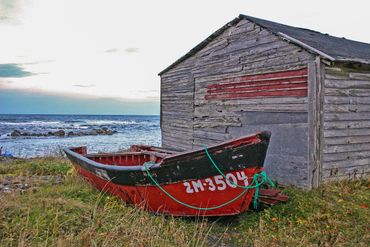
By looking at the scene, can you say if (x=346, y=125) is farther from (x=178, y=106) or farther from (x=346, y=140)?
(x=178, y=106)

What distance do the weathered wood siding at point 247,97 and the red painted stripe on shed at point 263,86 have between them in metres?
0.02

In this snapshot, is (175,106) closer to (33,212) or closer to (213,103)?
(213,103)

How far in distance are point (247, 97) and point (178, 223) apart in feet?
15.2

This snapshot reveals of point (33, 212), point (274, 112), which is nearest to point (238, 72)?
point (274, 112)

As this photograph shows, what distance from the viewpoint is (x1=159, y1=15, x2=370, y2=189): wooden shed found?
7.21m

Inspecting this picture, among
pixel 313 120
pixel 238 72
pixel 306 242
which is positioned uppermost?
pixel 238 72

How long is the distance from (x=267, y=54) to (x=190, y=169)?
15.0 feet

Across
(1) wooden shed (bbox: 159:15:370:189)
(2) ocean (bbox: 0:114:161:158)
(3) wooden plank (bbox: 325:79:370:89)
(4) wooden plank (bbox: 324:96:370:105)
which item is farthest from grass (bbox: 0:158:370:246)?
(2) ocean (bbox: 0:114:161:158)

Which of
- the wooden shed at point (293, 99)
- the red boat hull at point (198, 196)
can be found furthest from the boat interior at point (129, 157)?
the wooden shed at point (293, 99)

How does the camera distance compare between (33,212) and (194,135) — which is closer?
(33,212)

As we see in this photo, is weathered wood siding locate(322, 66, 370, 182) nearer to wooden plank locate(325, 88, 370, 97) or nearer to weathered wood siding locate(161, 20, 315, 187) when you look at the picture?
wooden plank locate(325, 88, 370, 97)

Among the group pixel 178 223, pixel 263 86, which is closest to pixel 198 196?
pixel 178 223

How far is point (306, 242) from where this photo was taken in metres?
4.55

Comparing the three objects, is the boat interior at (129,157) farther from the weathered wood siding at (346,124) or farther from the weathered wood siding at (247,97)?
the weathered wood siding at (346,124)
